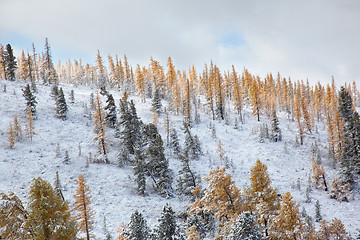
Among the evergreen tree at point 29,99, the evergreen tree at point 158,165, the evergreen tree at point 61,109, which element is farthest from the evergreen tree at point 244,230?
the evergreen tree at point 29,99

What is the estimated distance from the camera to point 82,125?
45.7m

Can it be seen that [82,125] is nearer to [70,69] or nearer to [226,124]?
[226,124]

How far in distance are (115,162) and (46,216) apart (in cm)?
2679

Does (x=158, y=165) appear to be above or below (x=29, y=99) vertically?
below

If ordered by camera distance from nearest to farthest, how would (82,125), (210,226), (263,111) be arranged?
(210,226), (82,125), (263,111)

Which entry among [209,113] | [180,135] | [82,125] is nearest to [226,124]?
[209,113]

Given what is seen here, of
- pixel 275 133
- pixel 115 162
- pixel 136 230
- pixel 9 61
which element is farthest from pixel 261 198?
pixel 9 61

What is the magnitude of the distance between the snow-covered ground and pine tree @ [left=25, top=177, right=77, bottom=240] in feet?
41.7

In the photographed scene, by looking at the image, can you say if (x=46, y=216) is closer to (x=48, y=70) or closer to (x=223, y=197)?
(x=223, y=197)

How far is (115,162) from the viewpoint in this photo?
37312 millimetres

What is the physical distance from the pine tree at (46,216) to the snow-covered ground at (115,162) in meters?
12.7

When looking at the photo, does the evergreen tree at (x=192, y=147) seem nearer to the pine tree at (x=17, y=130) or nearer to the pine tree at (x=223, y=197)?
the pine tree at (x=223, y=197)

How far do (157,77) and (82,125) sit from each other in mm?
37349

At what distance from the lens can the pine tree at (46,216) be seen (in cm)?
1051
